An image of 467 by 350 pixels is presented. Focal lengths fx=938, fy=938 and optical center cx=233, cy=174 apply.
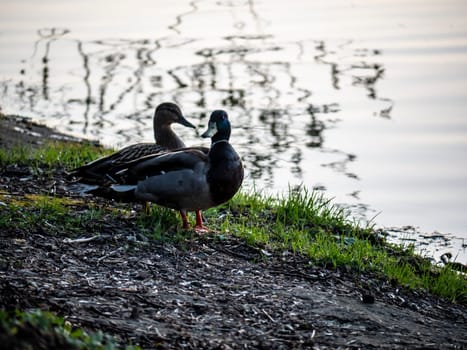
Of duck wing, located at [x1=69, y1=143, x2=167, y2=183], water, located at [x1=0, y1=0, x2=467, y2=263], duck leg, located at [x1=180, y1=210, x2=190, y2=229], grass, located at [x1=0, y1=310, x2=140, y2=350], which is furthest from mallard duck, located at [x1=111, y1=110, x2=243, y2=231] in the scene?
grass, located at [x1=0, y1=310, x2=140, y2=350]

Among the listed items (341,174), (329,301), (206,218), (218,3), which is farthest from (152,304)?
(218,3)

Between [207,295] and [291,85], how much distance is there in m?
7.40

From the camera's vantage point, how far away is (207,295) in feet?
17.9

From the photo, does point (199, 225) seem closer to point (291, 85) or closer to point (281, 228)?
point (281, 228)

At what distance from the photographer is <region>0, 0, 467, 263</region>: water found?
975 cm

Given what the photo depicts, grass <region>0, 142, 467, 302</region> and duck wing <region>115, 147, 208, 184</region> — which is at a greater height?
duck wing <region>115, 147, 208, 184</region>

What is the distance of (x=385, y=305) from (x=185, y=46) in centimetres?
914

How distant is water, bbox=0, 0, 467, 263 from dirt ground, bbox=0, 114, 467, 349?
2186mm

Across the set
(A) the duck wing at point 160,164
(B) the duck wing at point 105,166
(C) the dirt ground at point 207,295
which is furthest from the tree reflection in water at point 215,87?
(C) the dirt ground at point 207,295

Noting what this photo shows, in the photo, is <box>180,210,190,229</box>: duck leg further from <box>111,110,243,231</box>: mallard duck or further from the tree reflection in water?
the tree reflection in water

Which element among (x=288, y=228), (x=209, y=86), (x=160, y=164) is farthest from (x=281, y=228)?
(x=209, y=86)

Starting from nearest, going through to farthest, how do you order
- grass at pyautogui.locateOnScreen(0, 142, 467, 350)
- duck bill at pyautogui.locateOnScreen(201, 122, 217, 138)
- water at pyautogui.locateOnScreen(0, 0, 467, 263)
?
grass at pyautogui.locateOnScreen(0, 142, 467, 350) → duck bill at pyautogui.locateOnScreen(201, 122, 217, 138) → water at pyautogui.locateOnScreen(0, 0, 467, 263)

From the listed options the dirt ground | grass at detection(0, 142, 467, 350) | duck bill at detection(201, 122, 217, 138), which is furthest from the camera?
duck bill at detection(201, 122, 217, 138)

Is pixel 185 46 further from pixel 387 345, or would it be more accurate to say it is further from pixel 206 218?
pixel 387 345
